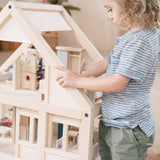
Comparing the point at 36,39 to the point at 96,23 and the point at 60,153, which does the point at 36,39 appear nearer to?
the point at 60,153

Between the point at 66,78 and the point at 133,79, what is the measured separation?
0.22m

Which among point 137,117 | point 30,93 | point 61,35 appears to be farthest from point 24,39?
point 61,35

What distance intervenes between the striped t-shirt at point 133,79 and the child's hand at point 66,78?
128 millimetres

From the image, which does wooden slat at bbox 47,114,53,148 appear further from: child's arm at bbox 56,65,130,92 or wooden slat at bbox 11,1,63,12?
wooden slat at bbox 11,1,63,12

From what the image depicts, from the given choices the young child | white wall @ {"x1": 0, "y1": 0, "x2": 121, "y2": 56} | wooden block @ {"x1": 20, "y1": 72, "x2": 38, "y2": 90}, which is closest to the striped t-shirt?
the young child

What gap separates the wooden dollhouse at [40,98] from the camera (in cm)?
101

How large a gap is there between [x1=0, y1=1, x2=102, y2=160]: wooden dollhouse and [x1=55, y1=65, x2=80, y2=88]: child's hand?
23 millimetres

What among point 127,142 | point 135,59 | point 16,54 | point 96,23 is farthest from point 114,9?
point 96,23

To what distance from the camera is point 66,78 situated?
979 mm

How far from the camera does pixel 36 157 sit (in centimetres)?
113

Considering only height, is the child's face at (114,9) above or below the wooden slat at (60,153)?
above

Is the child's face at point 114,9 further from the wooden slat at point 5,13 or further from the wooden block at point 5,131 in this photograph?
the wooden block at point 5,131

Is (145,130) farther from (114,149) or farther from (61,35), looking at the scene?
(61,35)

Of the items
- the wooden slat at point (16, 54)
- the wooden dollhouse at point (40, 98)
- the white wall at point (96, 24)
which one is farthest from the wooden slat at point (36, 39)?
the white wall at point (96, 24)
